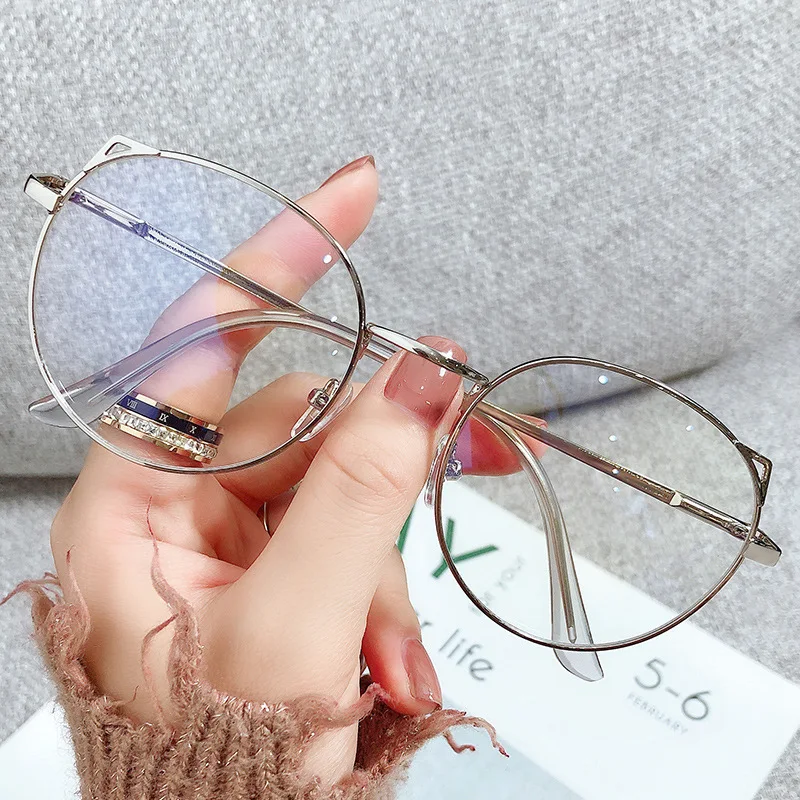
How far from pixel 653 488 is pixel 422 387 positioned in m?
0.17

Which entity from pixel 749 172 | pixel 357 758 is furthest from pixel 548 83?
pixel 357 758

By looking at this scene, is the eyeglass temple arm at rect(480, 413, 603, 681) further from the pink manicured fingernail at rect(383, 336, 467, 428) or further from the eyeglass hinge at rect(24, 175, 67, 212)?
the eyeglass hinge at rect(24, 175, 67, 212)

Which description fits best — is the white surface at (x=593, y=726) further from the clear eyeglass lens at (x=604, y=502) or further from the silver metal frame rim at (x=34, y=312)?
the silver metal frame rim at (x=34, y=312)

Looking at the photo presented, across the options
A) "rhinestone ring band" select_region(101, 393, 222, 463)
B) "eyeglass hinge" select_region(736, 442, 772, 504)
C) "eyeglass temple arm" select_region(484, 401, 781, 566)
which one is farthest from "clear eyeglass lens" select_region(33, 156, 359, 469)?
"eyeglass hinge" select_region(736, 442, 772, 504)

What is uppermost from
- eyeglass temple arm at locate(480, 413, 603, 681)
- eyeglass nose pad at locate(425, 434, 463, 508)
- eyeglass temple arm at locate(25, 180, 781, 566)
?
eyeglass temple arm at locate(25, 180, 781, 566)

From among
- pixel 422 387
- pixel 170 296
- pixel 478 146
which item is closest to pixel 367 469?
pixel 422 387

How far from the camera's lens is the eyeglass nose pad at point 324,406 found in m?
0.36

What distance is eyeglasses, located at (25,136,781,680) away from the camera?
14.1 inches

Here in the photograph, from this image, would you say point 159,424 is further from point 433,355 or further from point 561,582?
point 561,582

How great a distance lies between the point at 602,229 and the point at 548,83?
10 cm

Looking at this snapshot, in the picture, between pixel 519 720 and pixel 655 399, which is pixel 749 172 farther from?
pixel 519 720

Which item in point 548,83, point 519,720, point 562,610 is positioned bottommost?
point 519,720

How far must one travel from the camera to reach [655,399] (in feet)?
1.40

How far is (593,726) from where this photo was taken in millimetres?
500
